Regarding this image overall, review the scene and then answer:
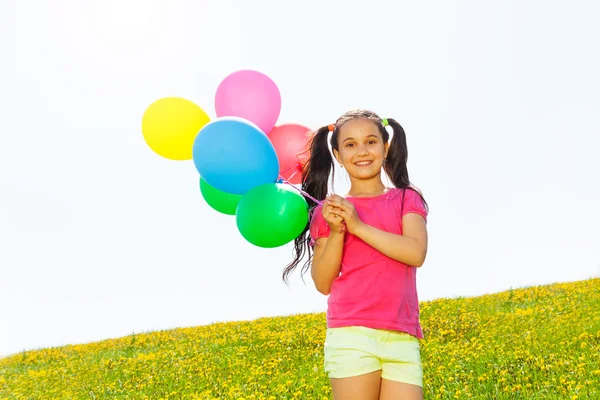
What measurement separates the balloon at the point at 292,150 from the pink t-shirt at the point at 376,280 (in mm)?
720

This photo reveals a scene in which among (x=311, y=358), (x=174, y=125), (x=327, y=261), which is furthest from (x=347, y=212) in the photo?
(x=311, y=358)

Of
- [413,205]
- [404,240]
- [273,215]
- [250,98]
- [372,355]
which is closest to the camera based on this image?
[372,355]

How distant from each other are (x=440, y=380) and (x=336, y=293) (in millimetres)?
3919

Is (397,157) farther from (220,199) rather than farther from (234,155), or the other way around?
(220,199)

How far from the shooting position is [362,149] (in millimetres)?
3391

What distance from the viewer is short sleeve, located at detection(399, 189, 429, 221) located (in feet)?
11.0

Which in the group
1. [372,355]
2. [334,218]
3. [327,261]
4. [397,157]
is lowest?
[372,355]

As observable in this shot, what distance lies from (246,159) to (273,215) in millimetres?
361

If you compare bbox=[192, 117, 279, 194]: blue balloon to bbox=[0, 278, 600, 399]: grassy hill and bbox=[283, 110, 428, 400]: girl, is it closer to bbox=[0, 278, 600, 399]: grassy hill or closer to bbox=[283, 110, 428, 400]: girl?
bbox=[283, 110, 428, 400]: girl

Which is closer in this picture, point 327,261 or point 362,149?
point 327,261

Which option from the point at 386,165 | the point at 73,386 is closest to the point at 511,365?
the point at 386,165

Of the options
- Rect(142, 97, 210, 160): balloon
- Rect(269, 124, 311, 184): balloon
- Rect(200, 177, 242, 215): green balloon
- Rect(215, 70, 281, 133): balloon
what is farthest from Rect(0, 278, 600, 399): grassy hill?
Rect(215, 70, 281, 133): balloon

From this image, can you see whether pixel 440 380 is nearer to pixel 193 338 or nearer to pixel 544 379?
pixel 544 379

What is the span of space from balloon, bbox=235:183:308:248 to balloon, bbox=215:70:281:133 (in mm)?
819
